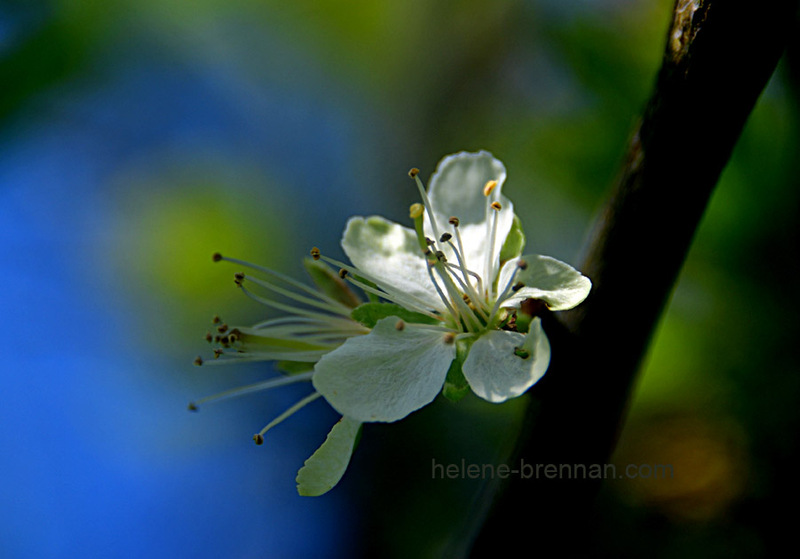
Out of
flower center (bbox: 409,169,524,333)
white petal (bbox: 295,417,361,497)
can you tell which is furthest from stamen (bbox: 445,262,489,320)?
white petal (bbox: 295,417,361,497)

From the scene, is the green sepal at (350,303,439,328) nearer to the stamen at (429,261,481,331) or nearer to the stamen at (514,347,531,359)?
the stamen at (429,261,481,331)

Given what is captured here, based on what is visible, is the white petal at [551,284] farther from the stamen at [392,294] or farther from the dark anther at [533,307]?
the stamen at [392,294]

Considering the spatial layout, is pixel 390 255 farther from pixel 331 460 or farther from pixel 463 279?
pixel 331 460

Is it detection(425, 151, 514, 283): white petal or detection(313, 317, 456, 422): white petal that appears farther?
detection(425, 151, 514, 283): white petal

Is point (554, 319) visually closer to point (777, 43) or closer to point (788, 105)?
point (777, 43)

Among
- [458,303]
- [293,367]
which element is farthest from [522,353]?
[293,367]

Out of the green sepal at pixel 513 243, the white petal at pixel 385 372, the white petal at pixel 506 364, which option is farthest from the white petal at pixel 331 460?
the green sepal at pixel 513 243

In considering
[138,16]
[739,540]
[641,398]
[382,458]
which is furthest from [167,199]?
[739,540]
